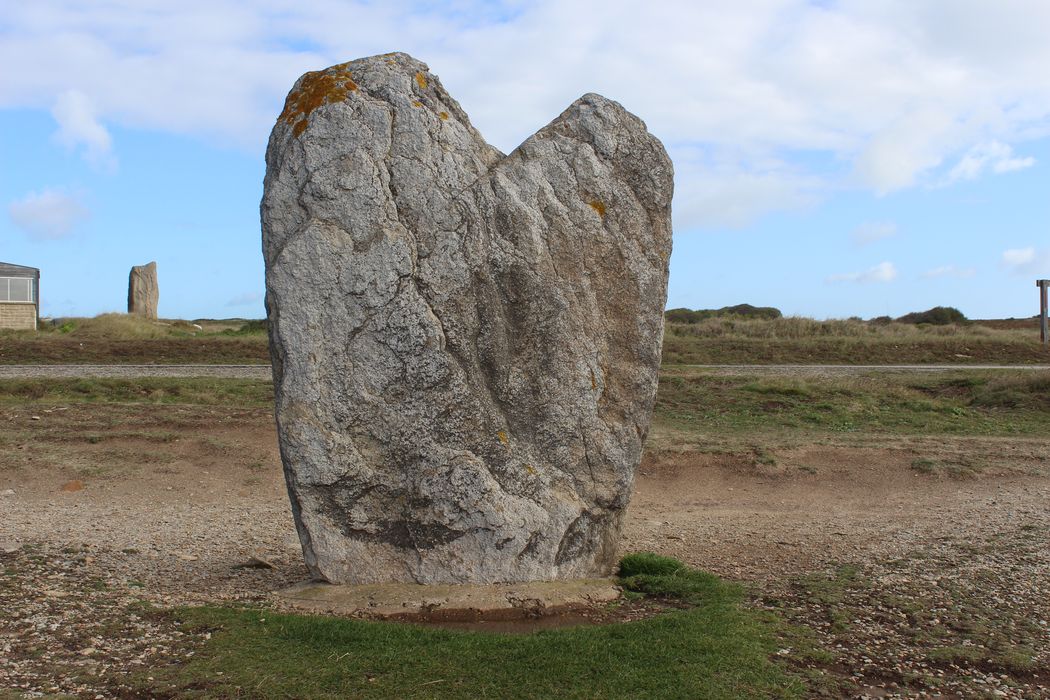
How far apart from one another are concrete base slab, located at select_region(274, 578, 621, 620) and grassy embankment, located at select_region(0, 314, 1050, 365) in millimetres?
19629

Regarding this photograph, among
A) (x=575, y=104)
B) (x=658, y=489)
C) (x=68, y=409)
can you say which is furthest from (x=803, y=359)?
(x=575, y=104)

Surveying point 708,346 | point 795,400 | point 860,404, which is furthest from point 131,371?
point 708,346

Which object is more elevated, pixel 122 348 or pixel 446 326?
pixel 122 348

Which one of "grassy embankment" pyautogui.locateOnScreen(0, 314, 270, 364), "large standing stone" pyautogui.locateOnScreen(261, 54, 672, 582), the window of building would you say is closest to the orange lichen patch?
"large standing stone" pyautogui.locateOnScreen(261, 54, 672, 582)

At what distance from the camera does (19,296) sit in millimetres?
38188

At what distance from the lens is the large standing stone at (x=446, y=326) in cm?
727

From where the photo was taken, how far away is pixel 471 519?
7422mm

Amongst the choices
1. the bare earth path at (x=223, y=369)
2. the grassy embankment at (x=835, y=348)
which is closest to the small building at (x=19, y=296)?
the bare earth path at (x=223, y=369)

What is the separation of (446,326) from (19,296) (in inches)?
1447

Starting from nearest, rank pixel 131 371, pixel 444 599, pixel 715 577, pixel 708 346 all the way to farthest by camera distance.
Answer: pixel 444 599 → pixel 715 577 → pixel 131 371 → pixel 708 346

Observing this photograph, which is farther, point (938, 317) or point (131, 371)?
point (938, 317)

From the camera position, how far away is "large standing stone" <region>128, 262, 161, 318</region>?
39844 millimetres

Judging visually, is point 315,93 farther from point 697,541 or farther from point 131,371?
point 131,371

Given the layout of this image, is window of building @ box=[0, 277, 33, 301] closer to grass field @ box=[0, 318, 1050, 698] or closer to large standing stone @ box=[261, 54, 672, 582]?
grass field @ box=[0, 318, 1050, 698]
